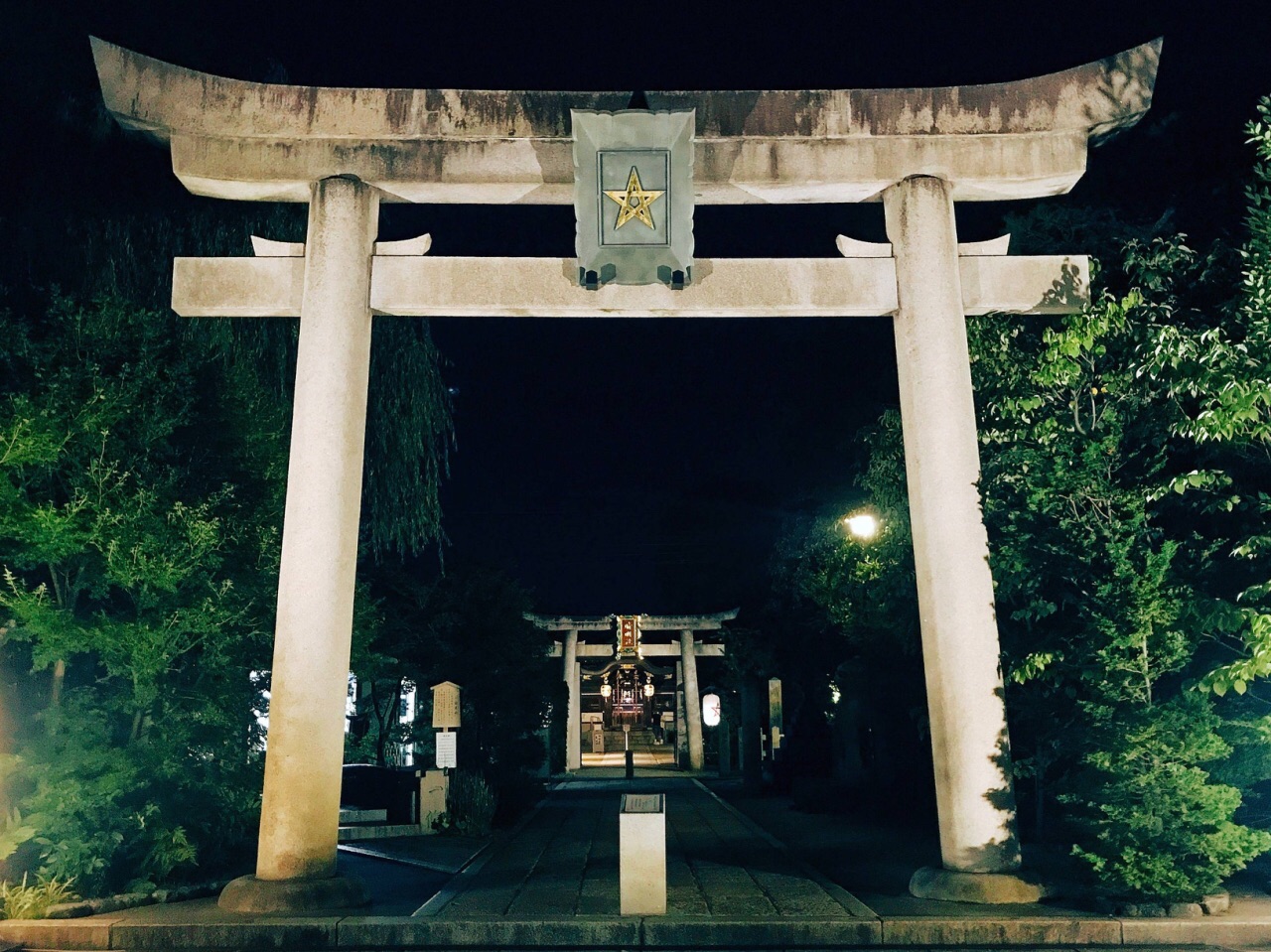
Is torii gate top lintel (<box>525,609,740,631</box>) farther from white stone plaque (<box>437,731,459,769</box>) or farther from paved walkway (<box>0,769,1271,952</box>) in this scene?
paved walkway (<box>0,769,1271,952</box>)

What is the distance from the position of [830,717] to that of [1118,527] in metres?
16.9

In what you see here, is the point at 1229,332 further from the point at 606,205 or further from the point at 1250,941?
the point at 606,205

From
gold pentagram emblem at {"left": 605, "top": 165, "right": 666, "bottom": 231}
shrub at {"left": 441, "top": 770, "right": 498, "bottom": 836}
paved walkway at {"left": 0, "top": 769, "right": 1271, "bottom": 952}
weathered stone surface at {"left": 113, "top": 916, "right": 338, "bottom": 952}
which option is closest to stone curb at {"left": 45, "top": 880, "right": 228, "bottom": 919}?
paved walkway at {"left": 0, "top": 769, "right": 1271, "bottom": 952}

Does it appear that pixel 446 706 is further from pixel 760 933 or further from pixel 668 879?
pixel 760 933

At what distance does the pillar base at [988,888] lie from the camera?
9.27m

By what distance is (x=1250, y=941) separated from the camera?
8.30 m

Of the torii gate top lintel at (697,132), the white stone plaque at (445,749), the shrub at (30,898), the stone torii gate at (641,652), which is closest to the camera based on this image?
the shrub at (30,898)

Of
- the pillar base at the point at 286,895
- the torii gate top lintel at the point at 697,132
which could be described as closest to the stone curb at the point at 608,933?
the pillar base at the point at 286,895

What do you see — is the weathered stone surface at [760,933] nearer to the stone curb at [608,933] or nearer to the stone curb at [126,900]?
the stone curb at [608,933]

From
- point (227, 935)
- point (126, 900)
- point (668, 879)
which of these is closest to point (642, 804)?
point (668, 879)

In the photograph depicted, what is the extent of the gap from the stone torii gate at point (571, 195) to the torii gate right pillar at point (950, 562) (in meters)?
0.03

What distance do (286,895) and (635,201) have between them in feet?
22.6

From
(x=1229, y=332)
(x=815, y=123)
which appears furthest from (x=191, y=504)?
(x=1229, y=332)

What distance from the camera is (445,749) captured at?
18.8 m
